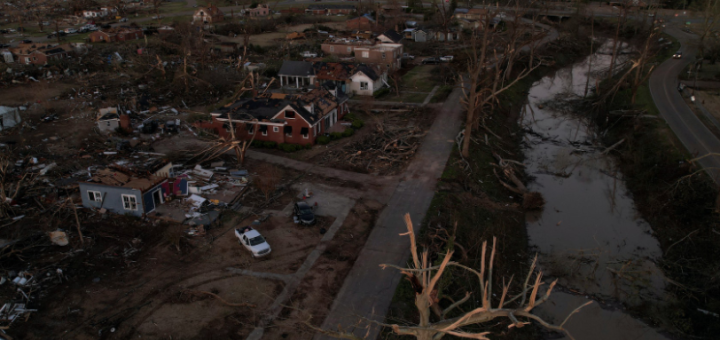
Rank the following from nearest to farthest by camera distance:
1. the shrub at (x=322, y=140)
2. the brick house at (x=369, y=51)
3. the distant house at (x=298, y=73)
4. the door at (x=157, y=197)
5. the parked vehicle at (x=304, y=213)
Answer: the parked vehicle at (x=304, y=213) < the door at (x=157, y=197) < the shrub at (x=322, y=140) < the distant house at (x=298, y=73) < the brick house at (x=369, y=51)

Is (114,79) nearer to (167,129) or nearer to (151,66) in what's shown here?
(151,66)

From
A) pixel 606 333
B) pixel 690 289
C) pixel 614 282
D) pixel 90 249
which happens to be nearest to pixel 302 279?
pixel 90 249

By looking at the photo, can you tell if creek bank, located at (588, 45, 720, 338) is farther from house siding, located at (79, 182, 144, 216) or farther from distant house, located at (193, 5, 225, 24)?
distant house, located at (193, 5, 225, 24)

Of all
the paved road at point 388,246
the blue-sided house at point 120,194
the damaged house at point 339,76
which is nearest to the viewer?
the paved road at point 388,246

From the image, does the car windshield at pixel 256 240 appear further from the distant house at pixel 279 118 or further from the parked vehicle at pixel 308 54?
the parked vehicle at pixel 308 54

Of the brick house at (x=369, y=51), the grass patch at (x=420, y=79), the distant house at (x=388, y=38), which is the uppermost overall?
the distant house at (x=388, y=38)

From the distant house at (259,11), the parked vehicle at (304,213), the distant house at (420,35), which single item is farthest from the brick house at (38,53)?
Answer: the distant house at (420,35)
